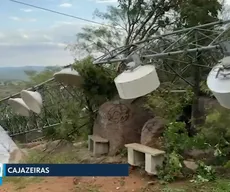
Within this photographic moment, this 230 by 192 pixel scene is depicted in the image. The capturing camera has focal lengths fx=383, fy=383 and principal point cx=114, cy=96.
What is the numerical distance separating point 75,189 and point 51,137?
353cm

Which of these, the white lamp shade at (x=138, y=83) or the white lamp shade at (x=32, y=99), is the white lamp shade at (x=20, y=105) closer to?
the white lamp shade at (x=32, y=99)

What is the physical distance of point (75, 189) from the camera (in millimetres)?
4926

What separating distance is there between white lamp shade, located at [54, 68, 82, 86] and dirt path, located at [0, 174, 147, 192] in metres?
1.81

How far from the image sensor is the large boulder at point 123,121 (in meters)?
6.25

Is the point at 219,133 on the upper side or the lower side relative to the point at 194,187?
upper

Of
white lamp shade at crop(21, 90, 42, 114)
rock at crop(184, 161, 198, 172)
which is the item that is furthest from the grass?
white lamp shade at crop(21, 90, 42, 114)

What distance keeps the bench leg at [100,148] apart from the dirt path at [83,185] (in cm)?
114

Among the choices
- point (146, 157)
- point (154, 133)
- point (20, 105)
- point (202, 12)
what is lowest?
point (146, 157)

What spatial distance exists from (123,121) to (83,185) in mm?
1562

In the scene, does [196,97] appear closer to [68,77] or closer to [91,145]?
[91,145]

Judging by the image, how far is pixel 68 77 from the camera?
6551 millimetres

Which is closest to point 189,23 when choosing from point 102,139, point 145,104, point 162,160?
point 145,104

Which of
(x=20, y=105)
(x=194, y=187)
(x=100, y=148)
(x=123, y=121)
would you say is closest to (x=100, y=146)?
(x=100, y=148)

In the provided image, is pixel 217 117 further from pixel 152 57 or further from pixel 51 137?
pixel 51 137
